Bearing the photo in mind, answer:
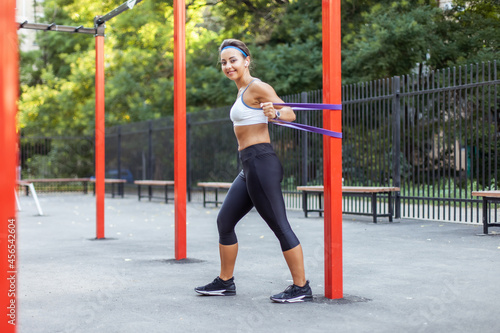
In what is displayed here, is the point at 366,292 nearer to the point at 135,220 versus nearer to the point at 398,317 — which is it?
the point at 398,317

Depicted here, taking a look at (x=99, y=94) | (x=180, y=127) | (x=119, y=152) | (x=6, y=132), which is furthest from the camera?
(x=119, y=152)

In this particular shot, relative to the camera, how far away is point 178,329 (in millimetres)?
4031

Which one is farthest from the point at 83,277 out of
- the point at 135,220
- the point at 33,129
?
the point at 33,129

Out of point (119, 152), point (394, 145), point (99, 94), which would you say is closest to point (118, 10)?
point (99, 94)

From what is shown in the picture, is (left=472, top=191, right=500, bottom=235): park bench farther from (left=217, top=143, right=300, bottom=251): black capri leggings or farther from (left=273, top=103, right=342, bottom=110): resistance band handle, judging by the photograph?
(left=217, top=143, right=300, bottom=251): black capri leggings

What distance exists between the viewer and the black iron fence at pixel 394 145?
10445mm

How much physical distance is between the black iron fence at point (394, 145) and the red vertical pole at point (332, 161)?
17.3 feet

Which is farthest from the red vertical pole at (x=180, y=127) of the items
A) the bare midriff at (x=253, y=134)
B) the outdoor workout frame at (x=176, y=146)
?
the bare midriff at (x=253, y=134)

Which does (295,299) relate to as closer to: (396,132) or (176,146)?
(176,146)

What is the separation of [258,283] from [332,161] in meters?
1.40

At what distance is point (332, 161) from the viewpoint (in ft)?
16.0

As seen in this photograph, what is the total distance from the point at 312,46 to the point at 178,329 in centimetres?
1852

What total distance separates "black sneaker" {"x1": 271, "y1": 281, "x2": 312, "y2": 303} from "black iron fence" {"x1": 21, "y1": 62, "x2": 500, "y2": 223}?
17.9ft

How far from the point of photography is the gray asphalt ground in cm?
418
